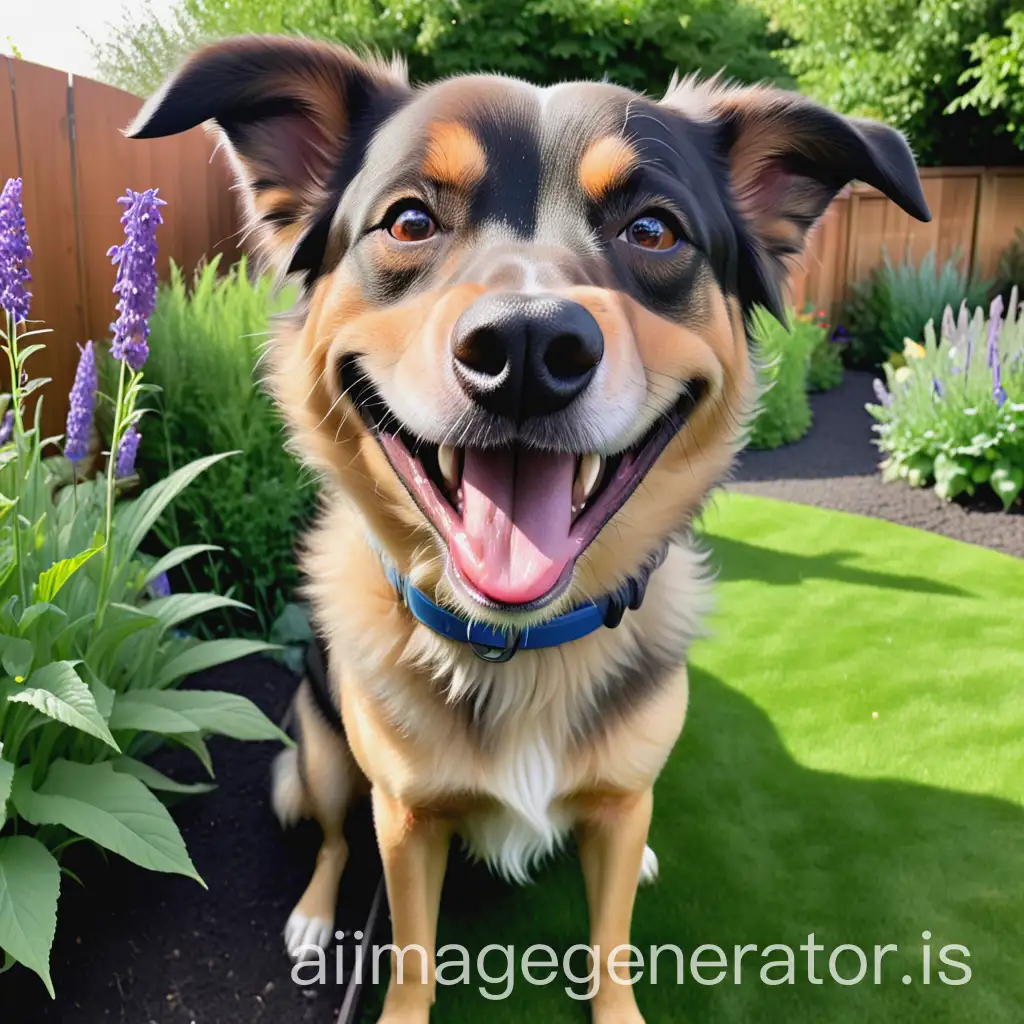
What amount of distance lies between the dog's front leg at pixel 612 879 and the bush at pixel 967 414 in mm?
4795

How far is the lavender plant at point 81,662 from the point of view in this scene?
1.64m

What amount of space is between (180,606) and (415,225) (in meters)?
1.26

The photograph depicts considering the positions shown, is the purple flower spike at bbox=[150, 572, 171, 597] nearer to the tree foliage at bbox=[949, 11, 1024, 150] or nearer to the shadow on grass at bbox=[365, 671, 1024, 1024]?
the shadow on grass at bbox=[365, 671, 1024, 1024]

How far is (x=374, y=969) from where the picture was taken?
Answer: 220cm

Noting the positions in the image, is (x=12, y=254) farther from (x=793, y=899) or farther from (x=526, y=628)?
(x=793, y=899)

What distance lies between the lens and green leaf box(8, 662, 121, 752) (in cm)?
157

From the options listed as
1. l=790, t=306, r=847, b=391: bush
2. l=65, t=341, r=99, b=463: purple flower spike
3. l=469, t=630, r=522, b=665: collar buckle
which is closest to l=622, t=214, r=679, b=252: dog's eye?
l=469, t=630, r=522, b=665: collar buckle

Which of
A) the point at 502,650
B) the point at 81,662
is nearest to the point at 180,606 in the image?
the point at 81,662

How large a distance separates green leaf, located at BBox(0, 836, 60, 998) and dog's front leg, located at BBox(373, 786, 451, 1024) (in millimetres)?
673

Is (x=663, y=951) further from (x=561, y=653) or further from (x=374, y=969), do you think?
(x=561, y=653)

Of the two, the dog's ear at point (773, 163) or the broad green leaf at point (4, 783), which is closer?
the broad green leaf at point (4, 783)

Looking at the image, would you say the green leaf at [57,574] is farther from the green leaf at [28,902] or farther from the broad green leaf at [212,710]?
the green leaf at [28,902]

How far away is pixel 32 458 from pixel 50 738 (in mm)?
712

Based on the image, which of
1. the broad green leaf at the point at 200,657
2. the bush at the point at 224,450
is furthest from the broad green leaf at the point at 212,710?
the bush at the point at 224,450
